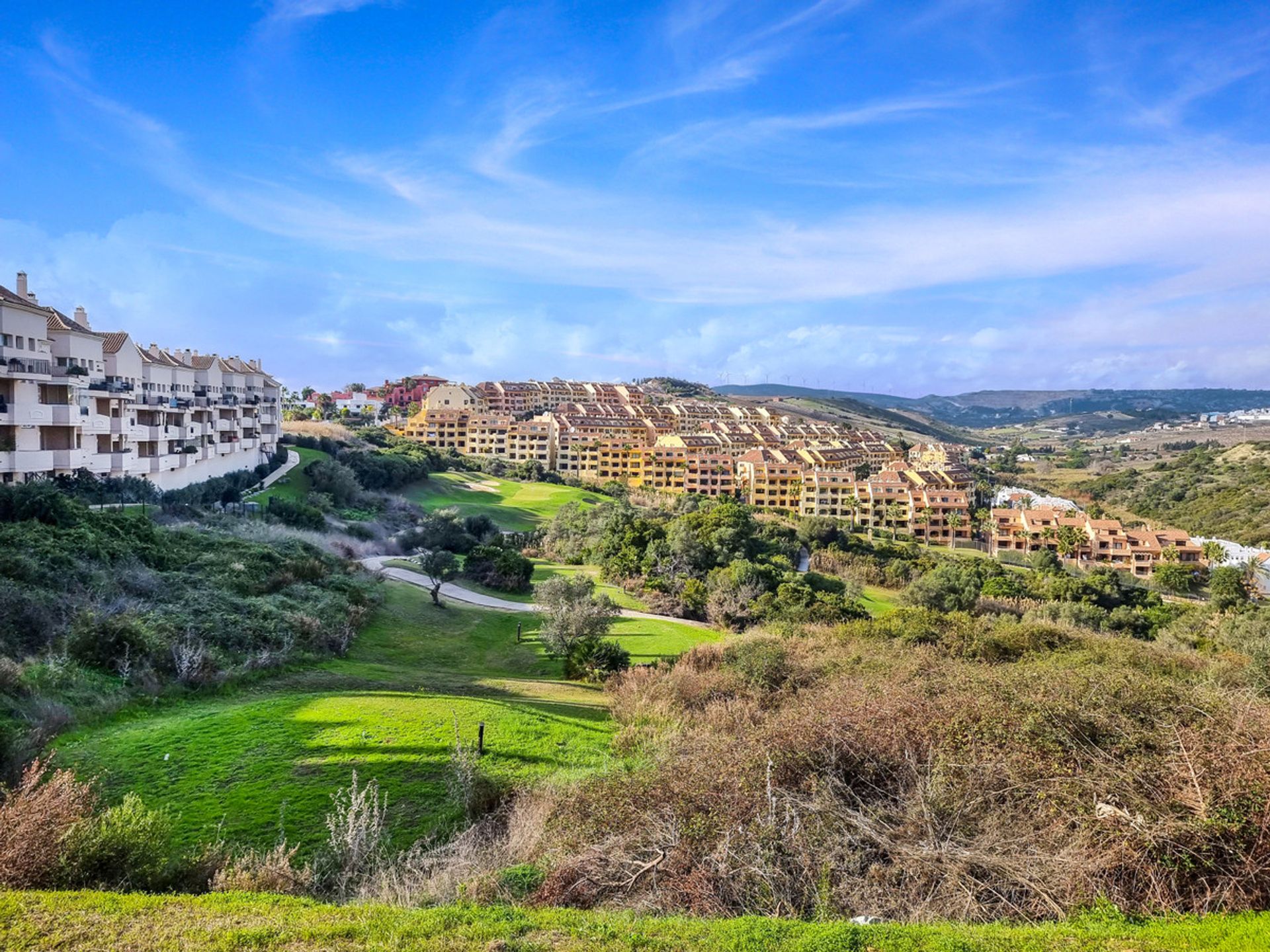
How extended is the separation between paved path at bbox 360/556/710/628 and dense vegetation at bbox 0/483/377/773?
363 cm

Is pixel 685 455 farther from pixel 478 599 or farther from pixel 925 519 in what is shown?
pixel 478 599

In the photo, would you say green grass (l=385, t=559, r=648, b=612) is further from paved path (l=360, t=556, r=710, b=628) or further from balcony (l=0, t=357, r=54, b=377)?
balcony (l=0, t=357, r=54, b=377)

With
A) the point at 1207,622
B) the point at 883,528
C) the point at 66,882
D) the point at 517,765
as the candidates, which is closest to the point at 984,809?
the point at 517,765

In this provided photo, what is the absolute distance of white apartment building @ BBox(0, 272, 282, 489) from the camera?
25.2m

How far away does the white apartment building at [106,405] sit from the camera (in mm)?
25172

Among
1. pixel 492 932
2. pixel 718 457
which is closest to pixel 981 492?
pixel 718 457

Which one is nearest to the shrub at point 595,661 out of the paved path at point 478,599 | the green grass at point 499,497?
the paved path at point 478,599

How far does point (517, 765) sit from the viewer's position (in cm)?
1113

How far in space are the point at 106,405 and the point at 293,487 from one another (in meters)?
14.8

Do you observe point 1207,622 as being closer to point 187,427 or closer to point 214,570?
point 214,570

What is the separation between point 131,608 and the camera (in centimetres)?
1605

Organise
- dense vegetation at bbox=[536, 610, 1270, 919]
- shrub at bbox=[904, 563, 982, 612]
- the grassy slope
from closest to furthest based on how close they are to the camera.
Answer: dense vegetation at bbox=[536, 610, 1270, 919], the grassy slope, shrub at bbox=[904, 563, 982, 612]

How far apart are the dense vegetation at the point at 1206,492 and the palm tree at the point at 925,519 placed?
959 inches

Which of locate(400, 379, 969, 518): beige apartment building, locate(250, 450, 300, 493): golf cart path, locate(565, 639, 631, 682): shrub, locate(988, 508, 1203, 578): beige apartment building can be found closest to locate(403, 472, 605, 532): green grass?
locate(250, 450, 300, 493): golf cart path
